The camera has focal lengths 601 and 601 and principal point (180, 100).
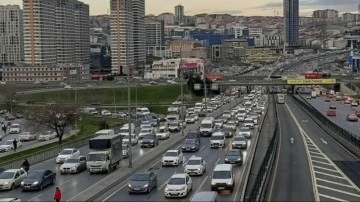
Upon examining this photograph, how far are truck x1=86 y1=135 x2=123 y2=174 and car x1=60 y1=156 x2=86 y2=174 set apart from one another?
71 centimetres

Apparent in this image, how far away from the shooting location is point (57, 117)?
188ft

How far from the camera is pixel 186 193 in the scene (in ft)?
88.5

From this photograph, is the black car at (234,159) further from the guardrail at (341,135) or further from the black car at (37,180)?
the black car at (37,180)

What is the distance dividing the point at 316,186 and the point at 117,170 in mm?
12533

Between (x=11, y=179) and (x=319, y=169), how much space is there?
58.1ft

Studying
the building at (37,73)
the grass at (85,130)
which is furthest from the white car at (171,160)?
the building at (37,73)

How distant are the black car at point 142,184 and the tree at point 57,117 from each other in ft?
92.4

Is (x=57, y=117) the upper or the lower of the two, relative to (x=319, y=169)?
upper

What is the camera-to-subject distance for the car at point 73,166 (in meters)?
35.8

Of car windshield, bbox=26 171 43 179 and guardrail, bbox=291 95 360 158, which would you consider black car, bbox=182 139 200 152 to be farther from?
car windshield, bbox=26 171 43 179

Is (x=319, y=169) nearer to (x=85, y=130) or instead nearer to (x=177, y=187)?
(x=177, y=187)

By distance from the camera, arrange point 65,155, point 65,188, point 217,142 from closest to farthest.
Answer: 1. point 65,188
2. point 65,155
3. point 217,142

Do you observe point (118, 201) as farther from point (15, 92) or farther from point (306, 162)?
point (15, 92)

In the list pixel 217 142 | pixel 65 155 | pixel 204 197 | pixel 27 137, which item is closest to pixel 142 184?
pixel 204 197
